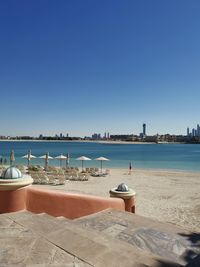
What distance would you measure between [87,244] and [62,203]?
2.79 meters

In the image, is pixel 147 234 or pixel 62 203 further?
pixel 62 203

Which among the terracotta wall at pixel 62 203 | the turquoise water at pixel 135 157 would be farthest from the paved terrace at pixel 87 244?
the turquoise water at pixel 135 157

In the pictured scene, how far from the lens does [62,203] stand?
239 inches

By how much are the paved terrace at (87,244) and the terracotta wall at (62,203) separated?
0.58m

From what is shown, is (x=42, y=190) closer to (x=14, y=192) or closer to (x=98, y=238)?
(x=14, y=192)

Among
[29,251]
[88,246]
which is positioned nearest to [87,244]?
[88,246]

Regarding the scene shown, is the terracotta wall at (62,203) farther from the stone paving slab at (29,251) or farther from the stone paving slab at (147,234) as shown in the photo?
the stone paving slab at (29,251)

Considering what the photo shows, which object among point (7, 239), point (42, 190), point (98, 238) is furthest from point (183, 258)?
point (42, 190)

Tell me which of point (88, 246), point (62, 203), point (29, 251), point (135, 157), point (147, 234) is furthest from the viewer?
point (135, 157)

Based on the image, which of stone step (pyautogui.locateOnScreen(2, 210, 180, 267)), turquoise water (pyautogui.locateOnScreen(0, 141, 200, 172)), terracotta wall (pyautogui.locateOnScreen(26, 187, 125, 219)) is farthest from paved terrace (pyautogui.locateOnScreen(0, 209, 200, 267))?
turquoise water (pyautogui.locateOnScreen(0, 141, 200, 172))

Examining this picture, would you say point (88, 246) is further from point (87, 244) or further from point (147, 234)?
point (147, 234)

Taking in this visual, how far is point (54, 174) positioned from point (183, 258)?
54.1ft

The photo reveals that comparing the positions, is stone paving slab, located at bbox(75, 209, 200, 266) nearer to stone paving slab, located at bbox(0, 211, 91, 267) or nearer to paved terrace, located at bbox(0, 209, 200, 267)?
paved terrace, located at bbox(0, 209, 200, 267)

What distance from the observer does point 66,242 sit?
3.39 meters
